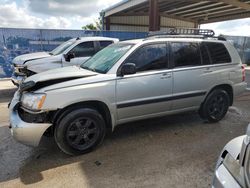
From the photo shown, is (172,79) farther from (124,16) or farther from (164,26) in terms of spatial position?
(164,26)

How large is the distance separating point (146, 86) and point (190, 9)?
1977cm

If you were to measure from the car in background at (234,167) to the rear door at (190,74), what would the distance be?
2.39m

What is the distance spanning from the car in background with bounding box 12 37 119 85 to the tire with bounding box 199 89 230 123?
4323 millimetres

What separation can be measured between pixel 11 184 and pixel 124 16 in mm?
22003

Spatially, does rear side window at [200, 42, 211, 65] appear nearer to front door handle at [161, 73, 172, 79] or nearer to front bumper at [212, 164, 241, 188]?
front door handle at [161, 73, 172, 79]

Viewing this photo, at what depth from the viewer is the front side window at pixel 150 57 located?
A: 162 inches

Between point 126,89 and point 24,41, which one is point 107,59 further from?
point 24,41

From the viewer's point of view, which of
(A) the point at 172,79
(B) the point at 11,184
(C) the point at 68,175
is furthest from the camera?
(A) the point at 172,79

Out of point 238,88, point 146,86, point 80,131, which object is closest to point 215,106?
point 238,88

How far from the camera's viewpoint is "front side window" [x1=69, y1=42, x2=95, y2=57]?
7.86 m

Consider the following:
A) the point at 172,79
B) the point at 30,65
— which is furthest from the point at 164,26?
the point at 172,79

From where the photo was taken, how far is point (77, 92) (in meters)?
3.53

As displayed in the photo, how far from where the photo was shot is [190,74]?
4.55m

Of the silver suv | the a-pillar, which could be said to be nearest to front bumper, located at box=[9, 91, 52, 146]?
the silver suv
